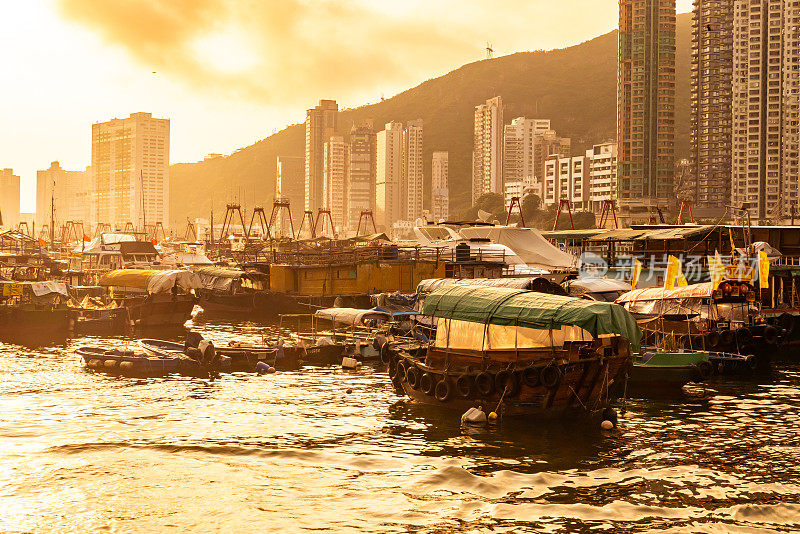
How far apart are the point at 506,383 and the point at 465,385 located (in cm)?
168

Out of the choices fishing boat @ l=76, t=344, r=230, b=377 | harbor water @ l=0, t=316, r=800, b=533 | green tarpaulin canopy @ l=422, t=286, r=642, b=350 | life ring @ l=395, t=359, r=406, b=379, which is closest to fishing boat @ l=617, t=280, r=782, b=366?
harbor water @ l=0, t=316, r=800, b=533

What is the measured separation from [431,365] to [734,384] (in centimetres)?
1557

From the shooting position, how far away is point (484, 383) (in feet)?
85.5

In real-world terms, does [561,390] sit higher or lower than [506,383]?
lower

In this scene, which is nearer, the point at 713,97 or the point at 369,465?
the point at 369,465

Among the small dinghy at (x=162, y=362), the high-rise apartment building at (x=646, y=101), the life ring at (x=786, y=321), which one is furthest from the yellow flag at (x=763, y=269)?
the high-rise apartment building at (x=646, y=101)

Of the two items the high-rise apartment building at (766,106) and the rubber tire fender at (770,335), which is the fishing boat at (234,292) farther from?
the high-rise apartment building at (766,106)

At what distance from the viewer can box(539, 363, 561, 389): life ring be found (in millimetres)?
24625

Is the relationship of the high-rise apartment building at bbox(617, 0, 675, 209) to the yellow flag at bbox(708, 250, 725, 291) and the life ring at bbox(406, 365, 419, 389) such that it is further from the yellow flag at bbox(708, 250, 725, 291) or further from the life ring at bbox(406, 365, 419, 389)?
the life ring at bbox(406, 365, 419, 389)

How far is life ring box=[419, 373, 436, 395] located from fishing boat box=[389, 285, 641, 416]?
36mm

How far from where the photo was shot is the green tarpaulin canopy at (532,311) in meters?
24.5

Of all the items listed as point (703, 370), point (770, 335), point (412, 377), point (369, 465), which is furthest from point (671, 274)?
point (369, 465)

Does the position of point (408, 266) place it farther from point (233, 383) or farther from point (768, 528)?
point (768, 528)

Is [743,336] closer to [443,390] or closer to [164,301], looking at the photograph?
[443,390]
